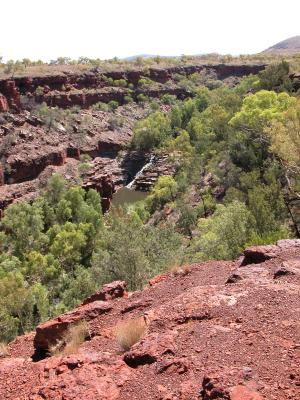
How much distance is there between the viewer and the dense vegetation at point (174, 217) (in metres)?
24.5

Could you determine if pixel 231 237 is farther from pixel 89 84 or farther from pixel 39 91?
pixel 89 84

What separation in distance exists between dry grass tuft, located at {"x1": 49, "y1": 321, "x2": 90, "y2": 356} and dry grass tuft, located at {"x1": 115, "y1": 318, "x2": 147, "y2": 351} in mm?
1054

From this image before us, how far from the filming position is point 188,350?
28.9ft

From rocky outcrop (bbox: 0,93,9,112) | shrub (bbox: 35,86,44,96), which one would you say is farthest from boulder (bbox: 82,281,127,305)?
shrub (bbox: 35,86,44,96)

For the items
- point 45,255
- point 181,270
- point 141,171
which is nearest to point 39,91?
point 141,171

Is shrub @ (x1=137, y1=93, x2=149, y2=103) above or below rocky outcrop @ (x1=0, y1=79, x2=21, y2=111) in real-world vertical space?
below

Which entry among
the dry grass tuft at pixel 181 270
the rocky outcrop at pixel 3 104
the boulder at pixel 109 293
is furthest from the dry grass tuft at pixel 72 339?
the rocky outcrop at pixel 3 104

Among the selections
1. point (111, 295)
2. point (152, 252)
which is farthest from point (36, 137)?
point (111, 295)

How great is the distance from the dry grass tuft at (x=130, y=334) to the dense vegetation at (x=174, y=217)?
967 cm

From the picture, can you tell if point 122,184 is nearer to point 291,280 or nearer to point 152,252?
point 152,252

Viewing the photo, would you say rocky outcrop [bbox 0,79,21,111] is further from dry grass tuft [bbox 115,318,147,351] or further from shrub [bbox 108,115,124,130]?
dry grass tuft [bbox 115,318,147,351]

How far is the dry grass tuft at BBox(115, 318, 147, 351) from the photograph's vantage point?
9.73 m

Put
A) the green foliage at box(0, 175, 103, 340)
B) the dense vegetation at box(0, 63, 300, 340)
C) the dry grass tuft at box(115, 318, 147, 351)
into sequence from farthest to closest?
the green foliage at box(0, 175, 103, 340) → the dense vegetation at box(0, 63, 300, 340) → the dry grass tuft at box(115, 318, 147, 351)

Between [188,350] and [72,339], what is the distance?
11.0 feet
